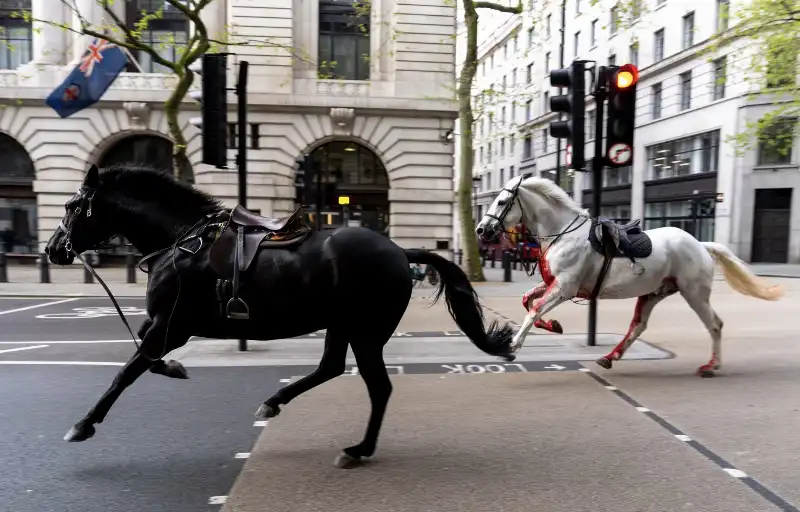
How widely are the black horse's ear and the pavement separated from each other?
190 centimetres

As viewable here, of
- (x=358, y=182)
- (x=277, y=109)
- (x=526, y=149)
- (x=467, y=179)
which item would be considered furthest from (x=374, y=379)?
(x=526, y=149)

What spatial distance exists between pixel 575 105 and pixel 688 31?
1147 inches

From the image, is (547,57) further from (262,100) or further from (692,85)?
(262,100)

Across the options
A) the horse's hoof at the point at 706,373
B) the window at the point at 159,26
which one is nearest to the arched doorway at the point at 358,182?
the window at the point at 159,26

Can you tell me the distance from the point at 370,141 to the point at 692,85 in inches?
774

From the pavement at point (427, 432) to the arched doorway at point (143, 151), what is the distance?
16.7 meters

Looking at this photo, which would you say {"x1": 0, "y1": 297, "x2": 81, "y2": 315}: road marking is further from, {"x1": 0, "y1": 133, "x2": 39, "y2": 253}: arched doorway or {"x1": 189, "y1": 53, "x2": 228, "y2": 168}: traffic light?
{"x1": 0, "y1": 133, "x2": 39, "y2": 253}: arched doorway

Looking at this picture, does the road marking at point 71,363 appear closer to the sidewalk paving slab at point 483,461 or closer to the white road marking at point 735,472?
the sidewalk paving slab at point 483,461

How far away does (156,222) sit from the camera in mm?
3980

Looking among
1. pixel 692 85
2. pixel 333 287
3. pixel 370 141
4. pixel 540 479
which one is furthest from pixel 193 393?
pixel 692 85

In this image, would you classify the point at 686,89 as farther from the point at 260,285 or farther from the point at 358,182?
the point at 260,285

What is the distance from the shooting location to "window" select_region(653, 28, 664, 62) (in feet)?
107

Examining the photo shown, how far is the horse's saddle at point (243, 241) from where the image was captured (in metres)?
3.68

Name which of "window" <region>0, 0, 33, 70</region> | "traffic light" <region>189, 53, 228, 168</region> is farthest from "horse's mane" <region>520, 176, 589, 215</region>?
"window" <region>0, 0, 33, 70</region>
